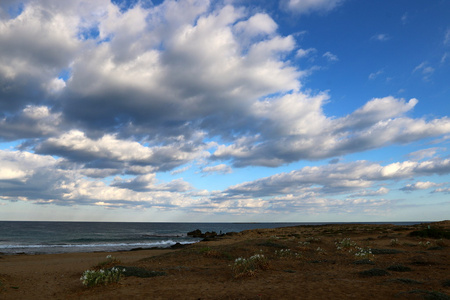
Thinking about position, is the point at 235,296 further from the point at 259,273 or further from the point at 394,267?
the point at 394,267

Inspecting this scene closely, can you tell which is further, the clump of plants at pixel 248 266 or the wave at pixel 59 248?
Answer: the wave at pixel 59 248

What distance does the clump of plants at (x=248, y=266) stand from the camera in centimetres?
1221

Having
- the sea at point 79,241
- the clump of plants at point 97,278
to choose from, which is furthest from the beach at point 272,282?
the sea at point 79,241

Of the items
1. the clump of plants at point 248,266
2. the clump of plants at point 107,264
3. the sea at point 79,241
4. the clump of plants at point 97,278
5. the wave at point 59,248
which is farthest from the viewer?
the sea at point 79,241

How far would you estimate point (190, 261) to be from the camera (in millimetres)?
17703

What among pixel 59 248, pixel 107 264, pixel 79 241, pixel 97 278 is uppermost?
pixel 97 278

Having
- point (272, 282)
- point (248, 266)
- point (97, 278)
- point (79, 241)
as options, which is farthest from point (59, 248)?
point (272, 282)

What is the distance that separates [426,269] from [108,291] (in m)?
13.5

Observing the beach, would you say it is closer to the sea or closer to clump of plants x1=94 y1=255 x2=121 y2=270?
clump of plants x1=94 y1=255 x2=121 y2=270

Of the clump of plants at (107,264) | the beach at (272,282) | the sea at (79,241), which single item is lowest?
the sea at (79,241)

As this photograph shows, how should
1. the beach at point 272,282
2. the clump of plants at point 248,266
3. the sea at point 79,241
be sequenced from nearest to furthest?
the beach at point 272,282 → the clump of plants at point 248,266 → the sea at point 79,241

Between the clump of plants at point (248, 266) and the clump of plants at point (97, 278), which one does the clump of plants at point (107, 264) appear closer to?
the clump of plants at point (97, 278)

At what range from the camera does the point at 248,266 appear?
13000 mm

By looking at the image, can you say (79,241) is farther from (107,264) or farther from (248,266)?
(248,266)
